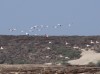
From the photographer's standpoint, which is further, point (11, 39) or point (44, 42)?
point (11, 39)

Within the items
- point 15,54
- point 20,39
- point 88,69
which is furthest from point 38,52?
point 88,69

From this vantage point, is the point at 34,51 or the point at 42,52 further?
the point at 34,51

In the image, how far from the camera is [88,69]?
22.6 metres

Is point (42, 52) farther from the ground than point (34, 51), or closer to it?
closer to it

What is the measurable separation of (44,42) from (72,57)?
51.0 feet

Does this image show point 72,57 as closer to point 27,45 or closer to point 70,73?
point 27,45

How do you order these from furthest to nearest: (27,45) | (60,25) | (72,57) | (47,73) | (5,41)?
(5,41)
(27,45)
(60,25)
(72,57)
(47,73)

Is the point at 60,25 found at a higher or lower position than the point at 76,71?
higher

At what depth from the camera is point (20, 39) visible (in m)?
66.4

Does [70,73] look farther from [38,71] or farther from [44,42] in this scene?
[44,42]

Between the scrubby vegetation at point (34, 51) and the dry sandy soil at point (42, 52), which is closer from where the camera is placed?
the dry sandy soil at point (42, 52)

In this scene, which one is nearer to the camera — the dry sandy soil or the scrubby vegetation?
the dry sandy soil

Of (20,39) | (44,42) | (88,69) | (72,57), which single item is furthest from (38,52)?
(88,69)

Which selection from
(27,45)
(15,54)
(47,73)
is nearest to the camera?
(47,73)
